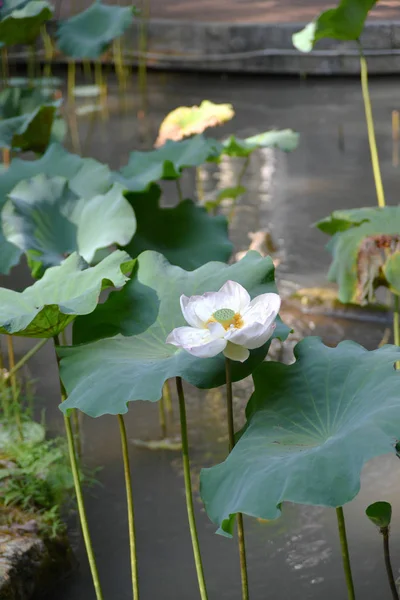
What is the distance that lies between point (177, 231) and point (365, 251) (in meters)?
0.50

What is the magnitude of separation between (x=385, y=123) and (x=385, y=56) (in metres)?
1.45

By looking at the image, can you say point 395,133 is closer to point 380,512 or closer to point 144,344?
point 144,344

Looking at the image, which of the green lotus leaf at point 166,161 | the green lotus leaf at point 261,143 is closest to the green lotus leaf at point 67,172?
the green lotus leaf at point 166,161

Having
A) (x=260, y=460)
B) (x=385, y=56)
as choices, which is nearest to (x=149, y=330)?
(x=260, y=460)

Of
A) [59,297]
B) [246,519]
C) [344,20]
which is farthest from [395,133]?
[59,297]

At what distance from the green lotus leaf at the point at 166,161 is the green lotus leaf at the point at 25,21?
3.47 ft

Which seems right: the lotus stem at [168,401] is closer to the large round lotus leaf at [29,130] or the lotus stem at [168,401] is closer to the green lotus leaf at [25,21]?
the large round lotus leaf at [29,130]

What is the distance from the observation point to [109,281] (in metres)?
1.63

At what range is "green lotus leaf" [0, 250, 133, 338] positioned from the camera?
158 centimetres

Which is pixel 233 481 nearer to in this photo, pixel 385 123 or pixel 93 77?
pixel 385 123

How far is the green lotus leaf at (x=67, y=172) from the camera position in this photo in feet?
8.54

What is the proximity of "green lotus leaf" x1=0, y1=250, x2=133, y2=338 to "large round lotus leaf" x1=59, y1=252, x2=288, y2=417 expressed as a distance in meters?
0.05

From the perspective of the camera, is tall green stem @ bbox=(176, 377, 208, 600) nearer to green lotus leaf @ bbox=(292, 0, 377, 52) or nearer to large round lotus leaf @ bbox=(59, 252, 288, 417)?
large round lotus leaf @ bbox=(59, 252, 288, 417)

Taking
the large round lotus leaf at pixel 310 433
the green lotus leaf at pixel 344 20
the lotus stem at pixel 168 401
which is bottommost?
the lotus stem at pixel 168 401
